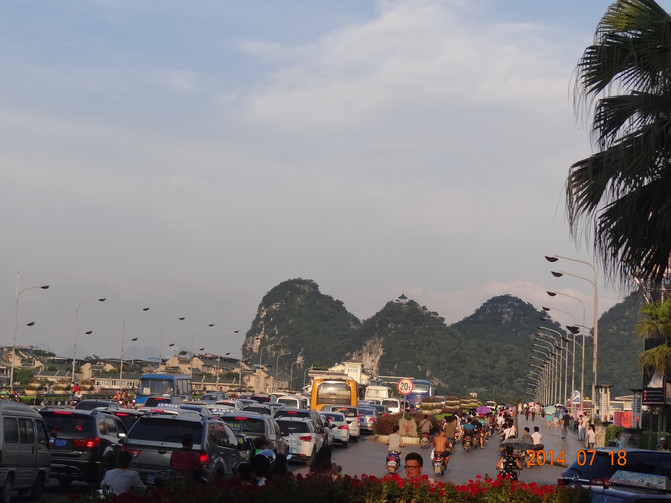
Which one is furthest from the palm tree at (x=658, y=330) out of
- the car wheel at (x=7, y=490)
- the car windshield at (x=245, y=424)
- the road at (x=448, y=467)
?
the car wheel at (x=7, y=490)

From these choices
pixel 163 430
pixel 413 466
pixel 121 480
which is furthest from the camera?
pixel 163 430

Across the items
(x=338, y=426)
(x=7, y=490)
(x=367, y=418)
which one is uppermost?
(x=367, y=418)

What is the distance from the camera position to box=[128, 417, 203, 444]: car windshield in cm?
1870

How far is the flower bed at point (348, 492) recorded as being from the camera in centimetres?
987

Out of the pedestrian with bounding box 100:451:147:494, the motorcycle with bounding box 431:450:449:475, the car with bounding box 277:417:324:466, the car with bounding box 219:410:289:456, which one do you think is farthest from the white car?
the pedestrian with bounding box 100:451:147:494

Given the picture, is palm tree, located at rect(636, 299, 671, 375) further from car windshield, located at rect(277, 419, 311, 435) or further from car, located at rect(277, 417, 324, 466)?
car windshield, located at rect(277, 419, 311, 435)

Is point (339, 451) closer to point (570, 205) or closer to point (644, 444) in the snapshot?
point (644, 444)

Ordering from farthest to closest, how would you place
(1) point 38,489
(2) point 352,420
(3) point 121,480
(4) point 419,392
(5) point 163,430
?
(4) point 419,392, (2) point 352,420, (5) point 163,430, (1) point 38,489, (3) point 121,480

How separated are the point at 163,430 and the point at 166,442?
308 mm

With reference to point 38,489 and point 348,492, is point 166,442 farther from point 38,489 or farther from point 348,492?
point 348,492

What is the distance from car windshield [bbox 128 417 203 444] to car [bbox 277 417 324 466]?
39.4 ft

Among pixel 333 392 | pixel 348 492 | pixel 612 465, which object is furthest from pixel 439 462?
pixel 333 392

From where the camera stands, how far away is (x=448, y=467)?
110 feet

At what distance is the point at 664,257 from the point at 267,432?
15872mm
